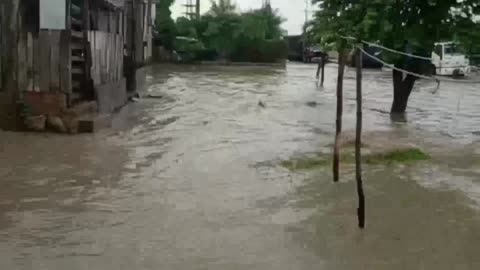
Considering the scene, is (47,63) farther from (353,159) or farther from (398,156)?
(398,156)

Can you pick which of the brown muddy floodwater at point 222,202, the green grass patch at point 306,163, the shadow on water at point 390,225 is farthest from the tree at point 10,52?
the shadow on water at point 390,225

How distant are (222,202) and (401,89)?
10.7m

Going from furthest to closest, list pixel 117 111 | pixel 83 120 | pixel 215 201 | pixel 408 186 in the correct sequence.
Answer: pixel 117 111
pixel 83 120
pixel 408 186
pixel 215 201

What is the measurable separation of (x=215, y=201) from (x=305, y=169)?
89.7 inches

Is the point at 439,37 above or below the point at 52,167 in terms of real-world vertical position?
above

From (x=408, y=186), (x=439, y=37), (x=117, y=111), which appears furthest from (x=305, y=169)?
(x=117, y=111)

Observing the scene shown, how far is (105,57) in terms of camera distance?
600 inches

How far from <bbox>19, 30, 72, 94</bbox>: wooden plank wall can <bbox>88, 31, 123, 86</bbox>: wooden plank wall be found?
190 cm

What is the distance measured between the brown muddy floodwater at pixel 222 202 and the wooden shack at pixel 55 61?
0.68m

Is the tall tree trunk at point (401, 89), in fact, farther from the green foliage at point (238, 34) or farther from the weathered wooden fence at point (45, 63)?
the green foliage at point (238, 34)

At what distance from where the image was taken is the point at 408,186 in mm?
9062

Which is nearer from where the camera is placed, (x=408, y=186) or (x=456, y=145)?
(x=408, y=186)

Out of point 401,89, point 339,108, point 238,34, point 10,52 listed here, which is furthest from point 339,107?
point 238,34

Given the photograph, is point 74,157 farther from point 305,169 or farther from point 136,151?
point 305,169
